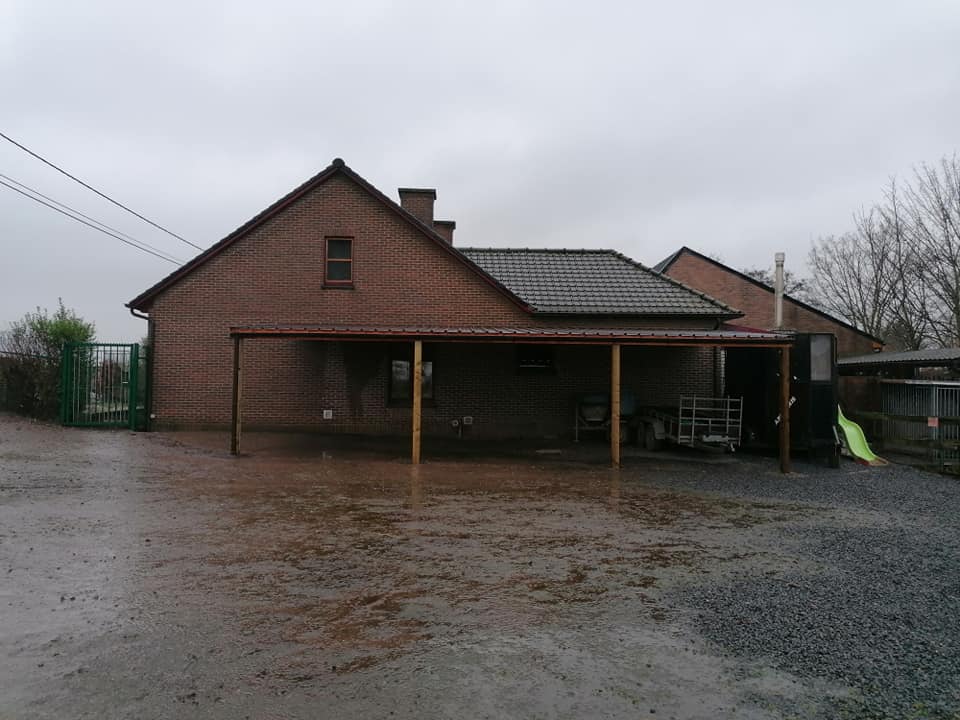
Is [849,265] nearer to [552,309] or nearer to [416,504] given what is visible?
[552,309]

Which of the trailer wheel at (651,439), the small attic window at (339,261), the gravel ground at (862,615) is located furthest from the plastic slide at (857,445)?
the small attic window at (339,261)

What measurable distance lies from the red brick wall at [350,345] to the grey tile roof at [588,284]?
0.40 m

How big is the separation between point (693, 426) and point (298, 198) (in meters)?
10.9

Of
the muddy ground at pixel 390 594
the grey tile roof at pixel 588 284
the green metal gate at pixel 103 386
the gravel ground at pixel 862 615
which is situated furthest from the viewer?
the grey tile roof at pixel 588 284

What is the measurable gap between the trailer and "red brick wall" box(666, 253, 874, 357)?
38.2 ft

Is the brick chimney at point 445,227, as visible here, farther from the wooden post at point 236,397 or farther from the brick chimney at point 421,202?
the wooden post at point 236,397

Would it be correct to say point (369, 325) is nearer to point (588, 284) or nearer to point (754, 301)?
point (588, 284)

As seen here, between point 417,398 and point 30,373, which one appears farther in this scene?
point 30,373

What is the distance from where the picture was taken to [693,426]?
13.3 m

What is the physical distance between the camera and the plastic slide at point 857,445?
1295 cm

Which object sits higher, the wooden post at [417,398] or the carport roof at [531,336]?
the carport roof at [531,336]

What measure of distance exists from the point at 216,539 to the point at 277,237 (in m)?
10.9

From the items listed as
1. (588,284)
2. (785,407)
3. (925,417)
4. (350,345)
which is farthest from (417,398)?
(925,417)

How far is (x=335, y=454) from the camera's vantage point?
519 inches
